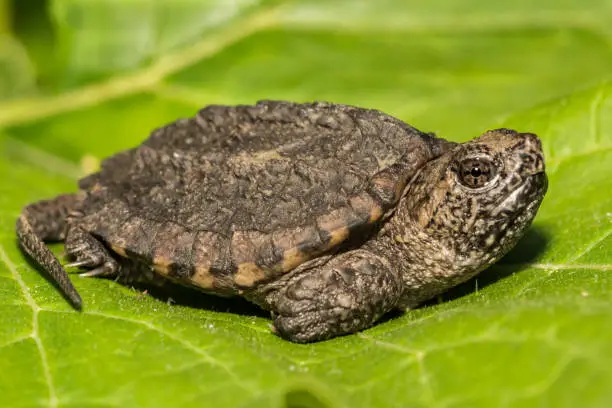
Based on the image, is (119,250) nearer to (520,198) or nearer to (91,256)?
(91,256)

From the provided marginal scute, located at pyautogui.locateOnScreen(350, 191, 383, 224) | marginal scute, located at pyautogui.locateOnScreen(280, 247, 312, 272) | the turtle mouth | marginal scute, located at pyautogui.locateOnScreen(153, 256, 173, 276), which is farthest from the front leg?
the turtle mouth

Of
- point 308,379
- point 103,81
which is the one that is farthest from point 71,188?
point 308,379

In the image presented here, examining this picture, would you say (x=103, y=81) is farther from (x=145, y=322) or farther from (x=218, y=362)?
(x=218, y=362)

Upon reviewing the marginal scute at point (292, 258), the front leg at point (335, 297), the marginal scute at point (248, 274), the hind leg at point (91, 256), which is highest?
the hind leg at point (91, 256)

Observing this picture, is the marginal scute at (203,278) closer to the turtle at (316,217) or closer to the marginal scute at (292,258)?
the turtle at (316,217)

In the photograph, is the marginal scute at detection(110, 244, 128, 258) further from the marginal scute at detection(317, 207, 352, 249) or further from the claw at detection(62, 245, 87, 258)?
the marginal scute at detection(317, 207, 352, 249)

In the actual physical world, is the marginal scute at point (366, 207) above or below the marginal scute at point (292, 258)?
above

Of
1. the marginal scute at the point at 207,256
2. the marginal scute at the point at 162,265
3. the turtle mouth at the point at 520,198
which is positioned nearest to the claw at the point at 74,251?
the marginal scute at the point at 162,265
